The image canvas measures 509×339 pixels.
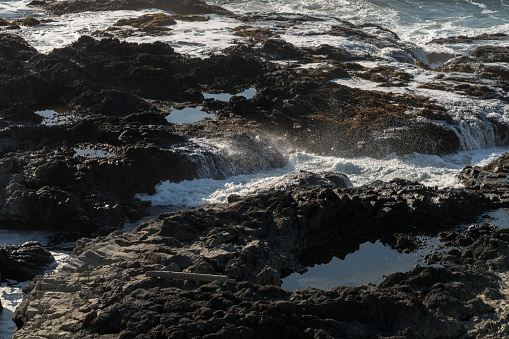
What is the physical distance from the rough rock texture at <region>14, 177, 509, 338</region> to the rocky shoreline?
0.04 m

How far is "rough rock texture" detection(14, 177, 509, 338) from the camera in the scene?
10.5m

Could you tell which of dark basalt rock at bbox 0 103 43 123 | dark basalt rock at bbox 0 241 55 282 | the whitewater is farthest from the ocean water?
dark basalt rock at bbox 0 241 55 282

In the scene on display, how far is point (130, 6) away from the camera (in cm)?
4838

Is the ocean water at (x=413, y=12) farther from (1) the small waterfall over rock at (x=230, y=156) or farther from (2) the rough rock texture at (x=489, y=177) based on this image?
(1) the small waterfall over rock at (x=230, y=156)

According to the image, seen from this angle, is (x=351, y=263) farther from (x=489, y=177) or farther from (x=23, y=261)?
(x=489, y=177)

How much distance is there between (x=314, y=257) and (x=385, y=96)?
15.1 meters

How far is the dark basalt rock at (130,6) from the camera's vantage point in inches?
1874

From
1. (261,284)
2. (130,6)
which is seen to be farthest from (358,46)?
(261,284)

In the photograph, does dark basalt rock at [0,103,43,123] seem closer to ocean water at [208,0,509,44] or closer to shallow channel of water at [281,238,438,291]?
shallow channel of water at [281,238,438,291]

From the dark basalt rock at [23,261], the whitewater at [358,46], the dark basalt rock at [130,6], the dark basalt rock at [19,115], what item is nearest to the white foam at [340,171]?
the whitewater at [358,46]

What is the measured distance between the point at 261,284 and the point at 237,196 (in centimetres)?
542

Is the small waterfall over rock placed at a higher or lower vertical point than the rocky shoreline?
lower

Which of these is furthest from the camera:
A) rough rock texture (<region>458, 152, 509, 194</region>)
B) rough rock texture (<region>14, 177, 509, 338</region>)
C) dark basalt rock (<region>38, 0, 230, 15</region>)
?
dark basalt rock (<region>38, 0, 230, 15</region>)

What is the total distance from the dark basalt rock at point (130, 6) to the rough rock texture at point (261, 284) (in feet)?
113
